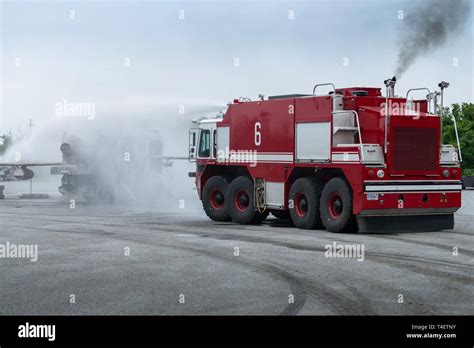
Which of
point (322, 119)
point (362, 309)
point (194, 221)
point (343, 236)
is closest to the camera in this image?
point (362, 309)

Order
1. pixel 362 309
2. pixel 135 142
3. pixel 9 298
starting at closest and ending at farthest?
pixel 362 309 < pixel 9 298 < pixel 135 142

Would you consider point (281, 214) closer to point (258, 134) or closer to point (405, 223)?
point (258, 134)

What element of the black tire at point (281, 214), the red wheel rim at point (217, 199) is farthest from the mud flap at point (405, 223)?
the red wheel rim at point (217, 199)

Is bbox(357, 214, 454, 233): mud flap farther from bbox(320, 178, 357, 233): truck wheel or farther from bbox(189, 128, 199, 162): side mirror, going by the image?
bbox(189, 128, 199, 162): side mirror

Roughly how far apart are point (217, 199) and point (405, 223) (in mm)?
6116

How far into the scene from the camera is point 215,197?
24141 millimetres

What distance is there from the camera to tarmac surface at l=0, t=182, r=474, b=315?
1028cm

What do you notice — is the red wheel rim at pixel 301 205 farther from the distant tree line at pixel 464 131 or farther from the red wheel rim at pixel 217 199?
the distant tree line at pixel 464 131

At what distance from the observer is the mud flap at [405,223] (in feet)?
63.6

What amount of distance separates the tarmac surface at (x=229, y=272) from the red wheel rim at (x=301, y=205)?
0.51m

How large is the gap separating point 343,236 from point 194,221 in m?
5.85

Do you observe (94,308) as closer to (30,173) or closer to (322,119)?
(322,119)

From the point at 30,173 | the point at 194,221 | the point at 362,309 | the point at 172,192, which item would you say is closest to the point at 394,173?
the point at 194,221
